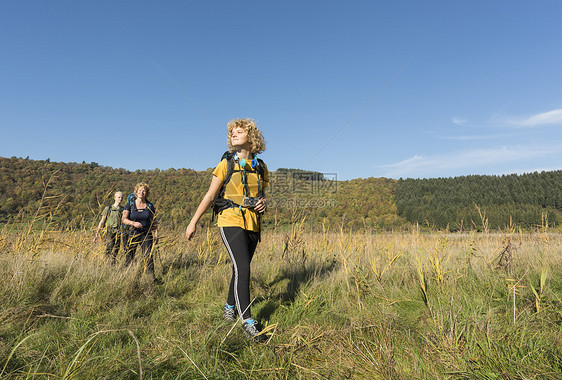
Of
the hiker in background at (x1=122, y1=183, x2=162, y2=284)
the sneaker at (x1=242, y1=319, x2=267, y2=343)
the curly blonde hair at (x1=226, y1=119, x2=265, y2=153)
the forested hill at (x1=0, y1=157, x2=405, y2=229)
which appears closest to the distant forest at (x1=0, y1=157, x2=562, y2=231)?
the forested hill at (x1=0, y1=157, x2=405, y2=229)

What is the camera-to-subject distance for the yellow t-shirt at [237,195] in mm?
2535

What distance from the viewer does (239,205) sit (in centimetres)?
257

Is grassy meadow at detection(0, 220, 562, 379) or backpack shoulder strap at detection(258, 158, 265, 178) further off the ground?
backpack shoulder strap at detection(258, 158, 265, 178)

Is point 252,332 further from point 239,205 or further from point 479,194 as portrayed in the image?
point 479,194

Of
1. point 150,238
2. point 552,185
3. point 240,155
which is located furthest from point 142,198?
point 552,185

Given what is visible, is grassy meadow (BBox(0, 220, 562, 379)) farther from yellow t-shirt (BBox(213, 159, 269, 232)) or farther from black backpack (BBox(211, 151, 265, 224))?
black backpack (BBox(211, 151, 265, 224))

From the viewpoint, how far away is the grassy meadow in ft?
5.01

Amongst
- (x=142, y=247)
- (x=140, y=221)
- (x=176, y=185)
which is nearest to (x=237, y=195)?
(x=142, y=247)

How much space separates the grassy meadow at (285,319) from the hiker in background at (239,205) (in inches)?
14.5

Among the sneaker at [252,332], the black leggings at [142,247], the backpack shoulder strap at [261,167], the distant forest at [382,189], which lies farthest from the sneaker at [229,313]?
the distant forest at [382,189]

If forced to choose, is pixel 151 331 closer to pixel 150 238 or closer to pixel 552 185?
pixel 150 238

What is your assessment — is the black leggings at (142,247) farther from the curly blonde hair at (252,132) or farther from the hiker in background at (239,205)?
the curly blonde hair at (252,132)

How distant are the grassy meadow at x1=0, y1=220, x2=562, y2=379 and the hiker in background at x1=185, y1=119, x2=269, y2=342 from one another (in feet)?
1.21

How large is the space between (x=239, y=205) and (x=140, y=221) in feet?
10.4
